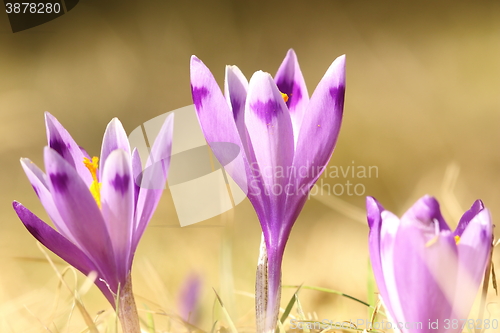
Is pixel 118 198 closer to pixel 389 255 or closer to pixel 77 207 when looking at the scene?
pixel 77 207

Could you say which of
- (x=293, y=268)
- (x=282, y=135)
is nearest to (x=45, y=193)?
(x=282, y=135)

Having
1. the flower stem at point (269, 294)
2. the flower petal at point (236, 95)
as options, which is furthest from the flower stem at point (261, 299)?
the flower petal at point (236, 95)

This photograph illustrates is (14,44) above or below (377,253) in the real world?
above

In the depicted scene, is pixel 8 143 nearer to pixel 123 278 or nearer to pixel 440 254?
pixel 123 278

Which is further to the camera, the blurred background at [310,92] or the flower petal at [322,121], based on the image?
the blurred background at [310,92]

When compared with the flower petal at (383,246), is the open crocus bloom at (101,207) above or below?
above

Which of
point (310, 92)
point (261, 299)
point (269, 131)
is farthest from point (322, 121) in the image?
point (310, 92)

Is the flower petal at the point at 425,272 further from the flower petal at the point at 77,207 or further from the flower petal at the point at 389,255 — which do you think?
the flower petal at the point at 77,207
